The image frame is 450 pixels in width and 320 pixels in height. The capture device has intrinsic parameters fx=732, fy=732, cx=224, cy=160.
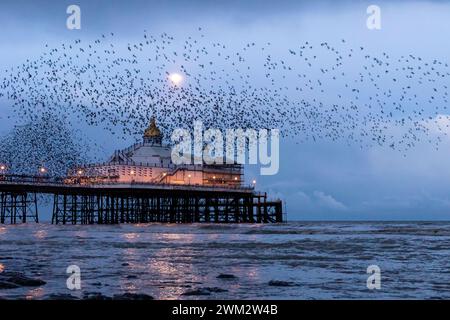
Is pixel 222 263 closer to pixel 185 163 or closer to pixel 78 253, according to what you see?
pixel 78 253

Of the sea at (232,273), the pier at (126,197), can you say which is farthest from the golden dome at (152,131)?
the sea at (232,273)

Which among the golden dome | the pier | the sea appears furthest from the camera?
the golden dome

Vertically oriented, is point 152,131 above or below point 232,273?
above

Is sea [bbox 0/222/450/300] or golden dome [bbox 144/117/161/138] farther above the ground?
golden dome [bbox 144/117/161/138]

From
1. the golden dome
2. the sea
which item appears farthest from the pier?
the sea

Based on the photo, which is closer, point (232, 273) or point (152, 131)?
point (232, 273)

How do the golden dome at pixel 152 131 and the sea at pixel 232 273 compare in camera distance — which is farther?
the golden dome at pixel 152 131

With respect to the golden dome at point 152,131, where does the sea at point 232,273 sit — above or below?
below

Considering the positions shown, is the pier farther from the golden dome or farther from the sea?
the sea

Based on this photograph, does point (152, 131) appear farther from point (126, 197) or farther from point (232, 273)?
point (232, 273)

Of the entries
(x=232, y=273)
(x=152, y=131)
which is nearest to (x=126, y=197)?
(x=152, y=131)

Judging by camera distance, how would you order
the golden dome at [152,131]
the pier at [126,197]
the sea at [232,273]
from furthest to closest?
the golden dome at [152,131] < the pier at [126,197] < the sea at [232,273]

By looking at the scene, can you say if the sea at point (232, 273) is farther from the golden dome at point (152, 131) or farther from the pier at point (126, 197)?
the golden dome at point (152, 131)

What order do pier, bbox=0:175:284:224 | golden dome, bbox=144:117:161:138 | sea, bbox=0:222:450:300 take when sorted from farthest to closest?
1. golden dome, bbox=144:117:161:138
2. pier, bbox=0:175:284:224
3. sea, bbox=0:222:450:300
